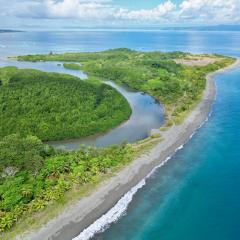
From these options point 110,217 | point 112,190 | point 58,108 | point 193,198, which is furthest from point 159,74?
point 110,217

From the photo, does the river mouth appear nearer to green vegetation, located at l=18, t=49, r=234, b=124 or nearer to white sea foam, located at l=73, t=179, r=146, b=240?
green vegetation, located at l=18, t=49, r=234, b=124

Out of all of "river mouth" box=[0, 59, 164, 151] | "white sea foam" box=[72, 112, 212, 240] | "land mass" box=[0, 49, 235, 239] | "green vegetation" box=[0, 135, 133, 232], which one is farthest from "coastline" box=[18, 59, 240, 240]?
"river mouth" box=[0, 59, 164, 151]

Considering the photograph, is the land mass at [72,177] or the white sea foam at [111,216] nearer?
the white sea foam at [111,216]

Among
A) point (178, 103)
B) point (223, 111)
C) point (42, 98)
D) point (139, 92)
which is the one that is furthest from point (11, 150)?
point (139, 92)

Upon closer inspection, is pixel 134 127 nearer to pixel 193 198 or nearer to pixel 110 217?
pixel 193 198

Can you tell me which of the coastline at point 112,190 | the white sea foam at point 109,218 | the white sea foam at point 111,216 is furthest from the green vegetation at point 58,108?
the white sea foam at point 109,218

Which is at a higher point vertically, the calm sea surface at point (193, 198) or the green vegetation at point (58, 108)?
the green vegetation at point (58, 108)

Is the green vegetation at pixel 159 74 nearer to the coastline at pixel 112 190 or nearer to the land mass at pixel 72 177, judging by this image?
the coastline at pixel 112 190
